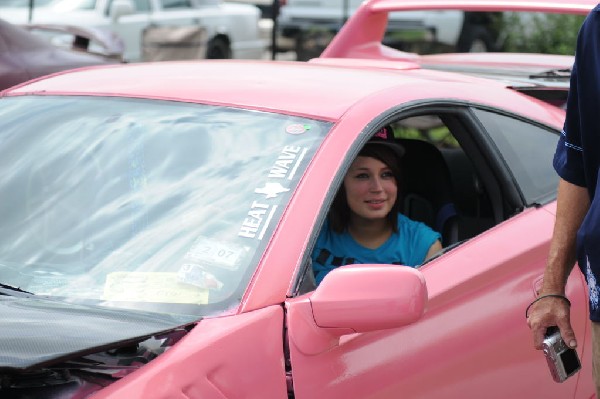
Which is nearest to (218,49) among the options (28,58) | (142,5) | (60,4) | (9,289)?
(142,5)

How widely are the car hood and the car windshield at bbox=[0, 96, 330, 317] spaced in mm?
107

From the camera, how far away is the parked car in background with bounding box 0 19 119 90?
5.78 m

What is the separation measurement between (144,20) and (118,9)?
735 millimetres

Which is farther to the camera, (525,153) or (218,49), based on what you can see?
(218,49)

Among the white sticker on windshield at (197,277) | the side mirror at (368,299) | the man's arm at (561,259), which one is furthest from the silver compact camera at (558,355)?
the white sticker on windshield at (197,277)

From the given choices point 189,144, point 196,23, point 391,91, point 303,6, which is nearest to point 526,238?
point 391,91

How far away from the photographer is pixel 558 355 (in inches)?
110

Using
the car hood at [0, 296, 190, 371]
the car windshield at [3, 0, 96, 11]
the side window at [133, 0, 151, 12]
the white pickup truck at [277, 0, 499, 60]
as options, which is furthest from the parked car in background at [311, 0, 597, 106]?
the white pickup truck at [277, 0, 499, 60]

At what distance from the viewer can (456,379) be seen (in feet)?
10.3

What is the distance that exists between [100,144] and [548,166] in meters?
1.54

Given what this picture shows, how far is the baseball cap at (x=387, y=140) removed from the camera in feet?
13.0

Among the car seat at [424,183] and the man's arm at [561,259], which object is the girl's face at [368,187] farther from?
the man's arm at [561,259]

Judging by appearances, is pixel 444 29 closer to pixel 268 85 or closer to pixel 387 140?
pixel 387 140

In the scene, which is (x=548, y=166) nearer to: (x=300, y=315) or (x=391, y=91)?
(x=391, y=91)
